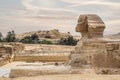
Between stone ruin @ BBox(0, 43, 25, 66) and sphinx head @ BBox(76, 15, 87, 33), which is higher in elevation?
sphinx head @ BBox(76, 15, 87, 33)

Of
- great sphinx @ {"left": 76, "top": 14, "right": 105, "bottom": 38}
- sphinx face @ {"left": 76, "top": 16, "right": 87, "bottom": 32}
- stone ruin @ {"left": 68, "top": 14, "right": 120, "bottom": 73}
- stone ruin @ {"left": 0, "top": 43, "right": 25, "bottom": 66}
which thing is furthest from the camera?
stone ruin @ {"left": 0, "top": 43, "right": 25, "bottom": 66}

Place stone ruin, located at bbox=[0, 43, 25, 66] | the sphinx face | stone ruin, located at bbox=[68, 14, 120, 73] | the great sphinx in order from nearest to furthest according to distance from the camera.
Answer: stone ruin, located at bbox=[68, 14, 120, 73] → the great sphinx → the sphinx face → stone ruin, located at bbox=[0, 43, 25, 66]

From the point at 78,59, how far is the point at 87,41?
1429mm

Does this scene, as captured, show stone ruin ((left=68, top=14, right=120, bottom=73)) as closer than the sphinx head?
Yes

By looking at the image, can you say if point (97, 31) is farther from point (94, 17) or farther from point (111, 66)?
point (111, 66)

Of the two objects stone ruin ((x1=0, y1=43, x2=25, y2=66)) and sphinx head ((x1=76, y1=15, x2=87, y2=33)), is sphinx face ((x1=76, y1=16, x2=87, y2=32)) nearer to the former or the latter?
sphinx head ((x1=76, y1=15, x2=87, y2=33))

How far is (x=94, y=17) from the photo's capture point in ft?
71.5

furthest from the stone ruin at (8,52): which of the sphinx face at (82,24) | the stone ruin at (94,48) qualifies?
the stone ruin at (94,48)

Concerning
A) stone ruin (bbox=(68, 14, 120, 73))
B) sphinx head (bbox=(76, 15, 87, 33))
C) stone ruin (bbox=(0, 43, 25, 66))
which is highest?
sphinx head (bbox=(76, 15, 87, 33))

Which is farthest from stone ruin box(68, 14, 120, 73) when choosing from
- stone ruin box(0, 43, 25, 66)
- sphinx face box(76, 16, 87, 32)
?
stone ruin box(0, 43, 25, 66)

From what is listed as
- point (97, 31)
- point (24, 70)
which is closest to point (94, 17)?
point (97, 31)

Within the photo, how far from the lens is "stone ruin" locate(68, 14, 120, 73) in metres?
19.5

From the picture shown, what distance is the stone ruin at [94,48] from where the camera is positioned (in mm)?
19517

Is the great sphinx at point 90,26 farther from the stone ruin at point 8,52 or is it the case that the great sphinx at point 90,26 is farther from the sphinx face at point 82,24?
the stone ruin at point 8,52
